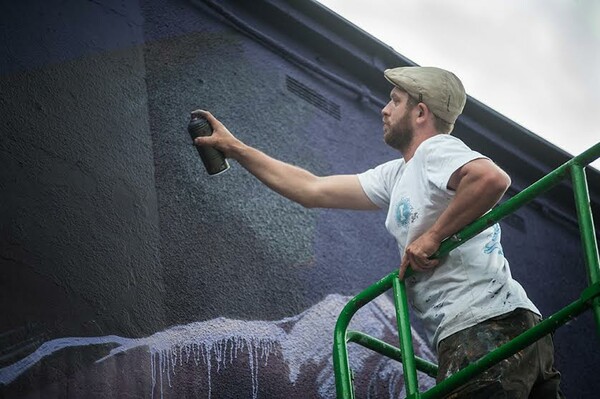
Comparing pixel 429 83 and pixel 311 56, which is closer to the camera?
pixel 429 83

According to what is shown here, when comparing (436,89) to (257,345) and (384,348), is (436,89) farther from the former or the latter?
(257,345)

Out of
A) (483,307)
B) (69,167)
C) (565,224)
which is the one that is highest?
(483,307)

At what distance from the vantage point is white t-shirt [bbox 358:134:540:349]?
4.41 metres

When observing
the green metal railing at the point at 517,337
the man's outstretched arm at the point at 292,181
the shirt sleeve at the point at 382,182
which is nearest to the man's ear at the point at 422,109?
the shirt sleeve at the point at 382,182

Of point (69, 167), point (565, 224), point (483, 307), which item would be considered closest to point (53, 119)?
point (69, 167)

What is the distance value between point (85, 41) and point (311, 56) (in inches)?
74.8

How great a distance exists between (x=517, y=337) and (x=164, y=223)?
255cm

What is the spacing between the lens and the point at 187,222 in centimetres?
598

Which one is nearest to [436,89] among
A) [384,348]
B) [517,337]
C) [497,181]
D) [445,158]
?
[445,158]

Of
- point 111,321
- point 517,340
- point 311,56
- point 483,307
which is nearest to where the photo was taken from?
point 517,340

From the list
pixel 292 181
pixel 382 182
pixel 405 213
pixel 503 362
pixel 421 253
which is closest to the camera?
pixel 503 362

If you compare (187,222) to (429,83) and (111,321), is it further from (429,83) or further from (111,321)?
(429,83)

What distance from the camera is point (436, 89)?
5.10 meters

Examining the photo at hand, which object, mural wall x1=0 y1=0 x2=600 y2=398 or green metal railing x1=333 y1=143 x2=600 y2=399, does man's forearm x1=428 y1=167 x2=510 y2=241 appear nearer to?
green metal railing x1=333 y1=143 x2=600 y2=399
